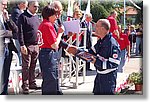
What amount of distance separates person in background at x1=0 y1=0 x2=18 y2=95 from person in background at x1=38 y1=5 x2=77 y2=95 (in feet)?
1.06

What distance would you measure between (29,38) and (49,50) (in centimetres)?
26

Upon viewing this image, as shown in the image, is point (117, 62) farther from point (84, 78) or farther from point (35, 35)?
point (35, 35)

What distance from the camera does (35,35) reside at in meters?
5.26

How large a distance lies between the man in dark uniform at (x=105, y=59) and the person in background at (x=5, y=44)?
0.91 m

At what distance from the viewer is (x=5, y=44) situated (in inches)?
209

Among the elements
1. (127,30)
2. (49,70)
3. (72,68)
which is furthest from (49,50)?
(127,30)

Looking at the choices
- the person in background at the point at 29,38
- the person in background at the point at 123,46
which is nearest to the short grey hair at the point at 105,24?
the person in background at the point at 123,46

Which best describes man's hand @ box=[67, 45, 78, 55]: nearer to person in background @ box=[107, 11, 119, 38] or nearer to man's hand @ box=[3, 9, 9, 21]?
person in background @ box=[107, 11, 119, 38]

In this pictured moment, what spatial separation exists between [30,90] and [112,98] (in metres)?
0.94

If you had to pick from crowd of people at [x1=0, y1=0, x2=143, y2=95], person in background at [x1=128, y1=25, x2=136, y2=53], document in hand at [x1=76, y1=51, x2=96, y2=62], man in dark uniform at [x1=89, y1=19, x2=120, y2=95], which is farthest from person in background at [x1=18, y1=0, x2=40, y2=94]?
person in background at [x1=128, y1=25, x2=136, y2=53]

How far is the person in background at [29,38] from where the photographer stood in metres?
5.25

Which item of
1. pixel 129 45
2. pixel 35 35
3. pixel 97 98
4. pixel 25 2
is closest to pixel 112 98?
pixel 97 98

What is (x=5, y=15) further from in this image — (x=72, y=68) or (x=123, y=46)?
(x=123, y=46)

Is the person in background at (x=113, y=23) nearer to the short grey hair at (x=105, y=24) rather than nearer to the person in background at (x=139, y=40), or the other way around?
the short grey hair at (x=105, y=24)
